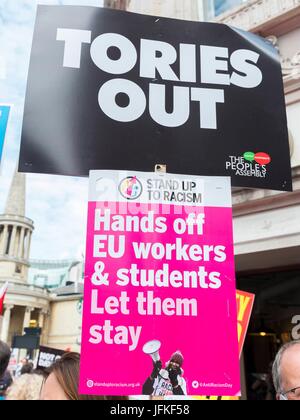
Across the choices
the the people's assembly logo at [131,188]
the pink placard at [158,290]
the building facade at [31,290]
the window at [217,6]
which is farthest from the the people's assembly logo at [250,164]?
the window at [217,6]

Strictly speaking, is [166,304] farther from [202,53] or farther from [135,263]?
[202,53]

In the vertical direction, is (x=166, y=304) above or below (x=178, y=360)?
above

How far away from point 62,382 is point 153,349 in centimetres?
61

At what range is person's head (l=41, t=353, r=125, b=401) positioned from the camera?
1.86 m

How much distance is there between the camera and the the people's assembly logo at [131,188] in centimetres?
177

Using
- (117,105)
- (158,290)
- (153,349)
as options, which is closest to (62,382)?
(153,349)

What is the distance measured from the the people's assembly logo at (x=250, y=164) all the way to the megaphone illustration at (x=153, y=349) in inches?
35.0

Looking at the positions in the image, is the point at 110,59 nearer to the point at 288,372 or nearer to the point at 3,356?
the point at 288,372

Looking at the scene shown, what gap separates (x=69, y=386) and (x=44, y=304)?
22.0m

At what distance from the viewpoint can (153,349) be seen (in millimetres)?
1576

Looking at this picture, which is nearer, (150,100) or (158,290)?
(158,290)

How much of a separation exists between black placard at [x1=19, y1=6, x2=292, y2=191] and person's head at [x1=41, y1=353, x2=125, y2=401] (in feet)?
3.22
